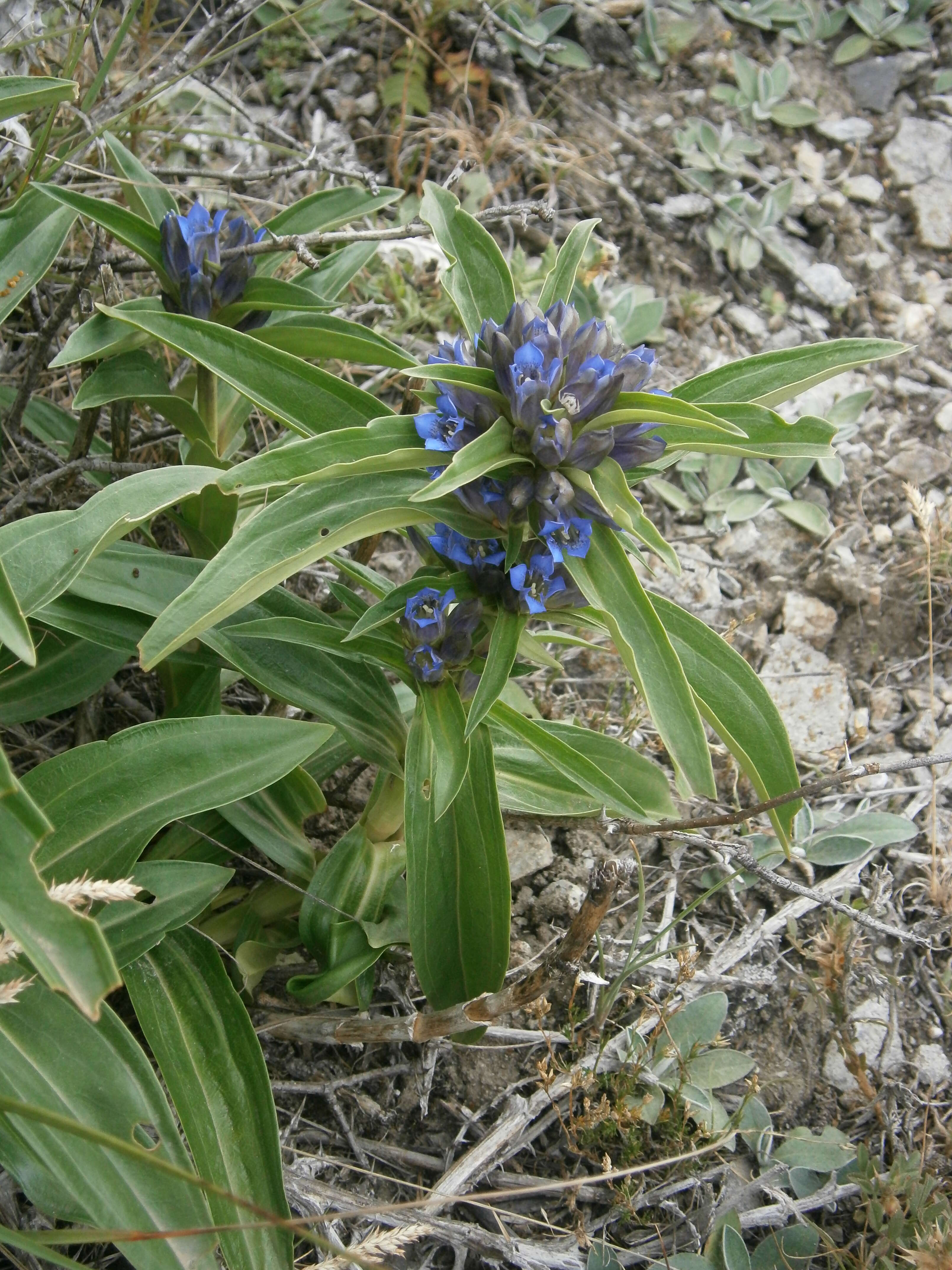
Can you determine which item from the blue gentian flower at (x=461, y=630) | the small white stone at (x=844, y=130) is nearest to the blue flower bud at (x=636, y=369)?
the blue gentian flower at (x=461, y=630)

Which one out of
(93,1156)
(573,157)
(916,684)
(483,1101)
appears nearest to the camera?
(93,1156)

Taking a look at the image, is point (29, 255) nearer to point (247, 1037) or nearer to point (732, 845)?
point (247, 1037)

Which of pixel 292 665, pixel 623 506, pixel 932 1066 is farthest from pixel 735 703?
pixel 932 1066

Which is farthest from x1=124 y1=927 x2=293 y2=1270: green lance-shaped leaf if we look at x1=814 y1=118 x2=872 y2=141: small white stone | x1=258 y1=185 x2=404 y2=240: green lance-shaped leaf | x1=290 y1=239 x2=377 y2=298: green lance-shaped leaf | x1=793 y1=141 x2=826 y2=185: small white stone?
x1=814 y1=118 x2=872 y2=141: small white stone

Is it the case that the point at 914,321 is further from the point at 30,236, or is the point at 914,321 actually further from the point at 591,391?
the point at 30,236

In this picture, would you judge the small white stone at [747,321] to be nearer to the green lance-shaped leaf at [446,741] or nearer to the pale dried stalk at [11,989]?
the green lance-shaped leaf at [446,741]

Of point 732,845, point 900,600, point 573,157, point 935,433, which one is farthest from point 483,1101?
point 573,157

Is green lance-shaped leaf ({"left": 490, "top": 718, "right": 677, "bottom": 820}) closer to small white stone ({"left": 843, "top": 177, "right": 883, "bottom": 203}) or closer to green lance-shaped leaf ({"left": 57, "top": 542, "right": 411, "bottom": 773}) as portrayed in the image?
green lance-shaped leaf ({"left": 57, "top": 542, "right": 411, "bottom": 773})
